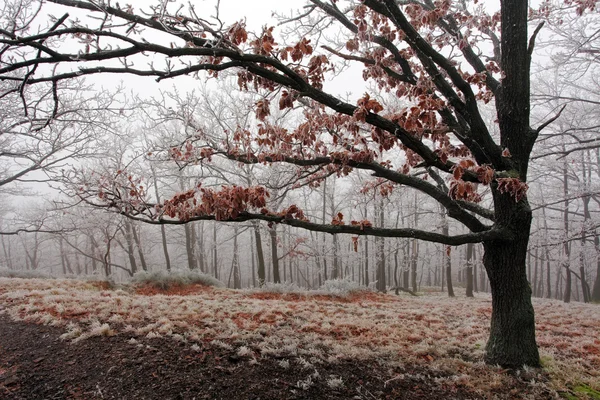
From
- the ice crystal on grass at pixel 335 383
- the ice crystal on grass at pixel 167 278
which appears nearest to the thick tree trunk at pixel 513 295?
the ice crystal on grass at pixel 335 383

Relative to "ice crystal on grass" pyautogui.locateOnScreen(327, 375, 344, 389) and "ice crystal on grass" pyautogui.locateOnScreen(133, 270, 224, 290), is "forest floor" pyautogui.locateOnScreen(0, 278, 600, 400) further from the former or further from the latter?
"ice crystal on grass" pyautogui.locateOnScreen(133, 270, 224, 290)

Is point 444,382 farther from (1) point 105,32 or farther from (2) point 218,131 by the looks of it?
(2) point 218,131

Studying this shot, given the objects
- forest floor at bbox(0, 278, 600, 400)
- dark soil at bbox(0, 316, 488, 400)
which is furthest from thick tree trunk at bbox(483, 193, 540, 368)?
dark soil at bbox(0, 316, 488, 400)

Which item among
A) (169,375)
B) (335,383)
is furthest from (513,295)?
(169,375)

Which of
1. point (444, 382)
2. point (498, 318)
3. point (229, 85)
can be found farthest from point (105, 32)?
point (229, 85)

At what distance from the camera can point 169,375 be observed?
125 inches

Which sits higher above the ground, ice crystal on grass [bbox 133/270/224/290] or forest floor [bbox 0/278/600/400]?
forest floor [bbox 0/278/600/400]

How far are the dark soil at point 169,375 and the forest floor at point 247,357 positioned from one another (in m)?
0.01

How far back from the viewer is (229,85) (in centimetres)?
1422

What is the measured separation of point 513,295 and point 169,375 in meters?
3.97

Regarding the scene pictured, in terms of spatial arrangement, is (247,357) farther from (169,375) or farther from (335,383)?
(335,383)

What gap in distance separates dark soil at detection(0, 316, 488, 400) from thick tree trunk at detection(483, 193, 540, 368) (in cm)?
101

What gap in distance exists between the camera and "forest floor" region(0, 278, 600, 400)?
310 centimetres

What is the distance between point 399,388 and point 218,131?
1225 centimetres
